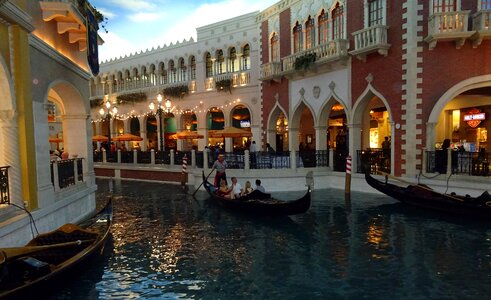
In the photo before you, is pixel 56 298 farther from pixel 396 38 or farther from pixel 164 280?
pixel 396 38

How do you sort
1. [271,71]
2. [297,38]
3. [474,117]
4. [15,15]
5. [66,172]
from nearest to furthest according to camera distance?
[15,15], [66,172], [474,117], [297,38], [271,71]

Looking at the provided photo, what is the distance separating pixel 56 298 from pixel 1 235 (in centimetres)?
122

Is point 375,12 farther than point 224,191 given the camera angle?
Yes

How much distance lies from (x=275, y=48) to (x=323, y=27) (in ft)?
9.50

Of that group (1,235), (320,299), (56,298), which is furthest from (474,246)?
(1,235)

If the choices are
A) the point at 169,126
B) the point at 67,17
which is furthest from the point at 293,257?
the point at 169,126

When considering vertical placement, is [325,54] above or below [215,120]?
above

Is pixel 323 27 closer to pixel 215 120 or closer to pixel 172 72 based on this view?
pixel 215 120

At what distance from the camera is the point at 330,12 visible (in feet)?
42.6

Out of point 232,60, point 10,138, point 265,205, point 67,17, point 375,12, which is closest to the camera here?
point 10,138

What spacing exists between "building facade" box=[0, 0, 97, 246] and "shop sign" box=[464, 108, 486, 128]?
11.9m

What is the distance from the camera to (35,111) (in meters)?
6.32

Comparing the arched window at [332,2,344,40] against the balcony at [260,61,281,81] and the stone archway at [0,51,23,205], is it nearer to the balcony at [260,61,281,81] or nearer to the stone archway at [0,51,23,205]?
the balcony at [260,61,281,81]

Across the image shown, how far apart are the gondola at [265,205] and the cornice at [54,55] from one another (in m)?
4.39
